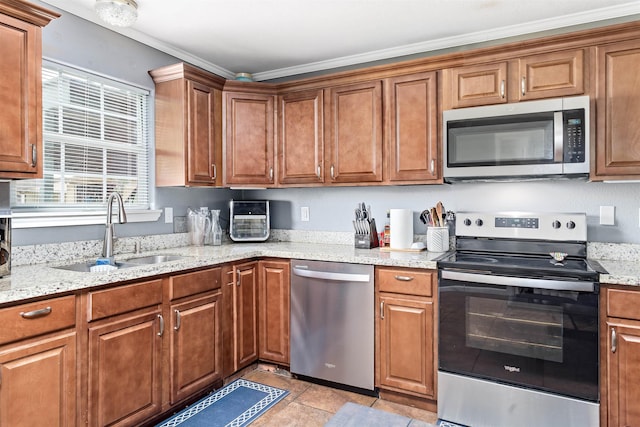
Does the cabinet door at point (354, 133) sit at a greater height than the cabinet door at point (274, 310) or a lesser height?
greater

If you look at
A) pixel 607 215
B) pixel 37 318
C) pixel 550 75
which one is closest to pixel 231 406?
pixel 37 318

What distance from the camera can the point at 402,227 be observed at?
2934mm

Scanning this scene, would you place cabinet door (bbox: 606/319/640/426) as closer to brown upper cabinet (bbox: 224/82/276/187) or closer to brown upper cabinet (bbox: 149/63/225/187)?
brown upper cabinet (bbox: 224/82/276/187)

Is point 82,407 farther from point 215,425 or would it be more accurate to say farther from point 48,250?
point 48,250

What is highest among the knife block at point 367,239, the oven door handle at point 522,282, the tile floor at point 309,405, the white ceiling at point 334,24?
the white ceiling at point 334,24

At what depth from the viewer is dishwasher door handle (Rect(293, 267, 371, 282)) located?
104 inches

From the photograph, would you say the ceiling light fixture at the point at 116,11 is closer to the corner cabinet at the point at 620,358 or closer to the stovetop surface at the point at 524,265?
the stovetop surface at the point at 524,265

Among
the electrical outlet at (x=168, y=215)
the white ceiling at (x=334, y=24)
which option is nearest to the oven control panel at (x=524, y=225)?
the white ceiling at (x=334, y=24)

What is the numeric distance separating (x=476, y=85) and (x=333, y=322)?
178 cm

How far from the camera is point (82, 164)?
2619mm

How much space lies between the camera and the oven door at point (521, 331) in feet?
6.82

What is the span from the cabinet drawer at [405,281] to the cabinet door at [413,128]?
694mm

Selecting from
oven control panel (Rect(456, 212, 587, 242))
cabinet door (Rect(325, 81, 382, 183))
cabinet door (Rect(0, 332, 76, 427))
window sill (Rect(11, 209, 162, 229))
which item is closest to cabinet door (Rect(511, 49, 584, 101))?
oven control panel (Rect(456, 212, 587, 242))

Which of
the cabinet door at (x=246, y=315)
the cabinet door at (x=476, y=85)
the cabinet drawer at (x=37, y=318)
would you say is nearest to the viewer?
the cabinet drawer at (x=37, y=318)
